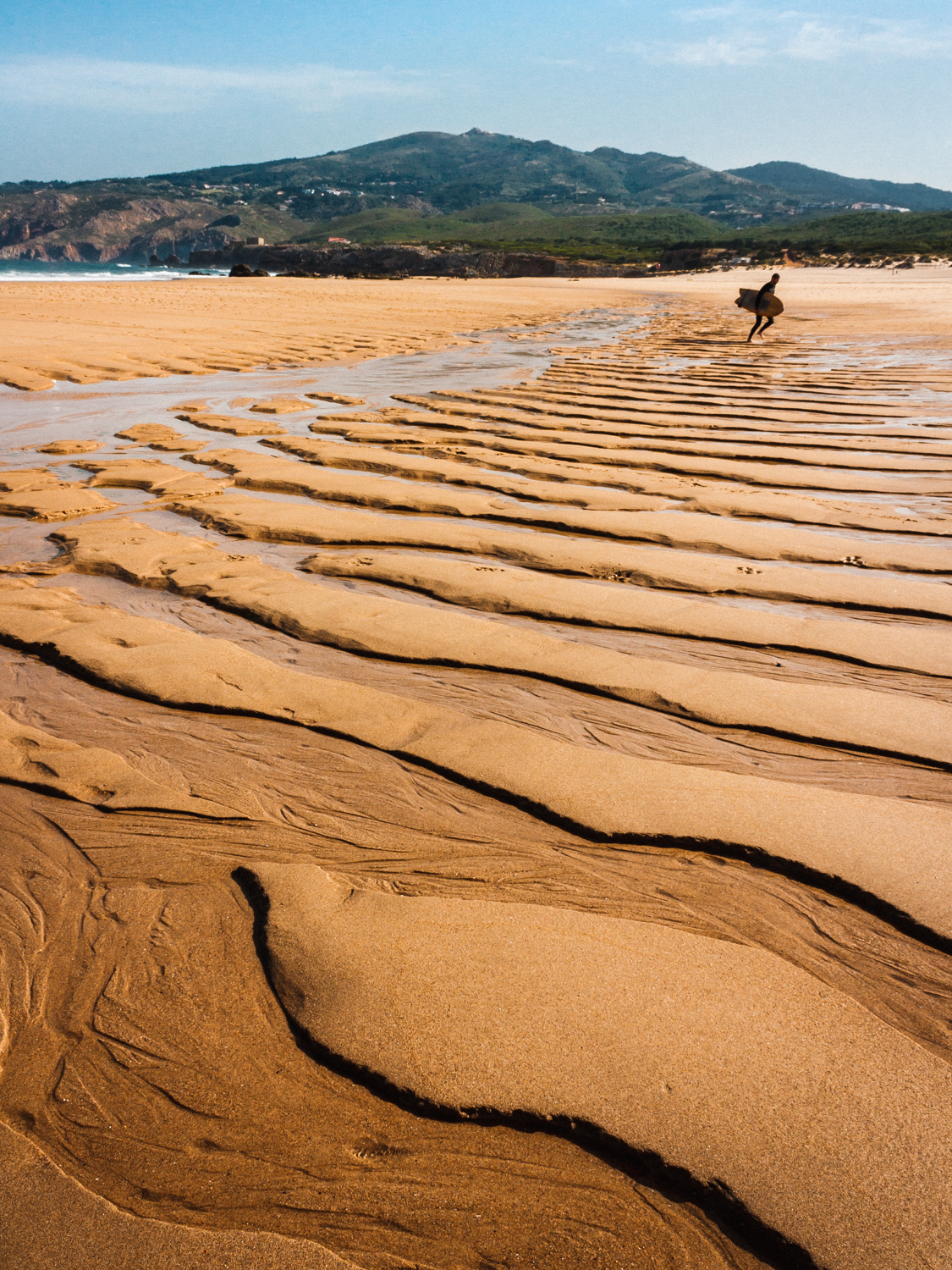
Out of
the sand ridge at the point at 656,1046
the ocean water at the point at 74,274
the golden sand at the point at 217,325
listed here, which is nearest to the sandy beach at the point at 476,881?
the sand ridge at the point at 656,1046

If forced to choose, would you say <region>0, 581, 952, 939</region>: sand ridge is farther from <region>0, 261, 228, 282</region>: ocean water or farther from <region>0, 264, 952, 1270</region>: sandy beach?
<region>0, 261, 228, 282</region>: ocean water

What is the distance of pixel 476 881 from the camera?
174cm

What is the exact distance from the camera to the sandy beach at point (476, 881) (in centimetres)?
113

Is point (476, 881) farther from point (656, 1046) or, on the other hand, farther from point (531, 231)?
point (531, 231)

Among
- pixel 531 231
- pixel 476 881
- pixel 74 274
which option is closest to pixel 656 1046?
pixel 476 881

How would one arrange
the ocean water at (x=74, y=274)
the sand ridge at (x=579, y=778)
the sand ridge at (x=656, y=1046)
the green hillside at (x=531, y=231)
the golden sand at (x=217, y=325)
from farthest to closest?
1. the green hillside at (x=531, y=231)
2. the ocean water at (x=74, y=274)
3. the golden sand at (x=217, y=325)
4. the sand ridge at (x=579, y=778)
5. the sand ridge at (x=656, y=1046)

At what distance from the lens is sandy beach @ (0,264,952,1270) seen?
1129 mm

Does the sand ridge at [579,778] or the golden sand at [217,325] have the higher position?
the golden sand at [217,325]

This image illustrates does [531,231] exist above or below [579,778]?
above

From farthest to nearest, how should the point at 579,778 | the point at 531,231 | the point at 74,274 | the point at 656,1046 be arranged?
the point at 531,231
the point at 74,274
the point at 579,778
the point at 656,1046

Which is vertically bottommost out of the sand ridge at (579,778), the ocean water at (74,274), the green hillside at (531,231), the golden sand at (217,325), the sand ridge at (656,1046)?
the sand ridge at (656,1046)

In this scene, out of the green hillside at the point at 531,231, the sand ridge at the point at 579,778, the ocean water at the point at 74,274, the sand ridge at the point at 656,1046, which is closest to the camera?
the sand ridge at the point at 656,1046

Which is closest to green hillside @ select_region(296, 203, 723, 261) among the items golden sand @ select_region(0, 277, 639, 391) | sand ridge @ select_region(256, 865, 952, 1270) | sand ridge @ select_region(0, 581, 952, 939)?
golden sand @ select_region(0, 277, 639, 391)

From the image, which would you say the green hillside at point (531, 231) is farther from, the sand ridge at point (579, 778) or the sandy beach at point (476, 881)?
the sand ridge at point (579, 778)
